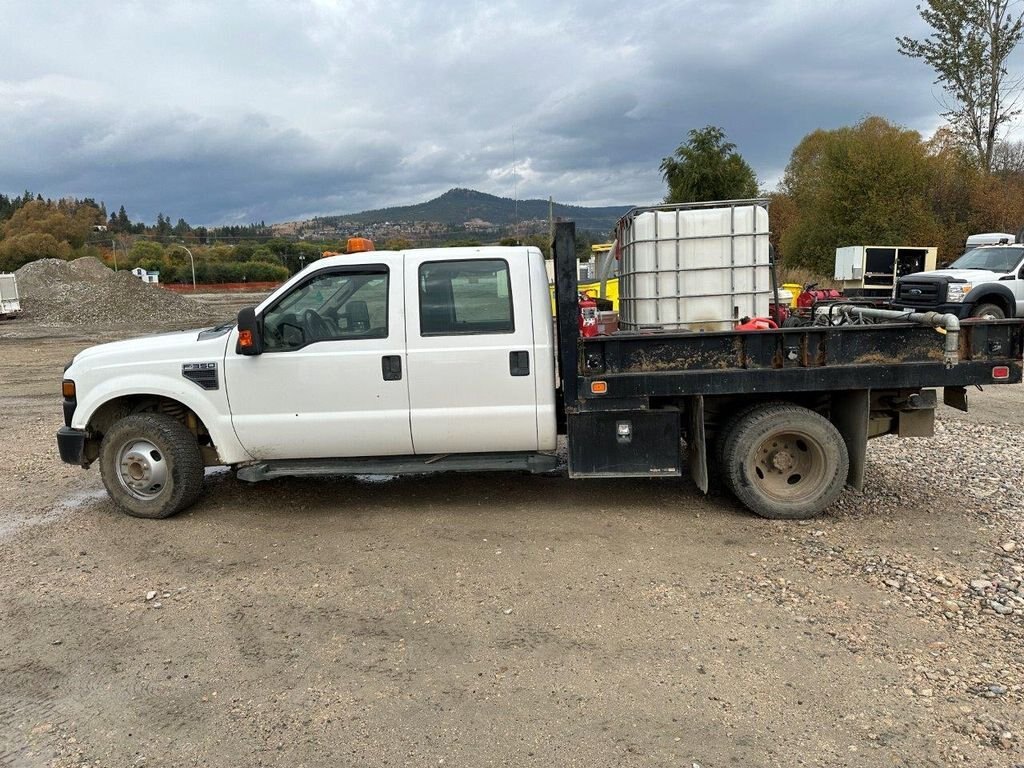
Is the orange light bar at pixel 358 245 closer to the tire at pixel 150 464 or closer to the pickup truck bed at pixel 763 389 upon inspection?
the pickup truck bed at pixel 763 389

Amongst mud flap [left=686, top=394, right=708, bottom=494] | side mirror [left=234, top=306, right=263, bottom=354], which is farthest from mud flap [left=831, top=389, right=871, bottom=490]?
side mirror [left=234, top=306, right=263, bottom=354]

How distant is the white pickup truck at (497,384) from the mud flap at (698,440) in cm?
2

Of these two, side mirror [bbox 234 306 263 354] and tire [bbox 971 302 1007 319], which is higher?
side mirror [bbox 234 306 263 354]

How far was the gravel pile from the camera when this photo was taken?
29.4m

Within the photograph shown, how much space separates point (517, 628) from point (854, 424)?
9.93 ft

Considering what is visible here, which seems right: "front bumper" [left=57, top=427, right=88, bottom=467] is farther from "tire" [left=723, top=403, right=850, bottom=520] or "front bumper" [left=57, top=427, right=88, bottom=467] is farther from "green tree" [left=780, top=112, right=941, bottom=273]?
"green tree" [left=780, top=112, right=941, bottom=273]

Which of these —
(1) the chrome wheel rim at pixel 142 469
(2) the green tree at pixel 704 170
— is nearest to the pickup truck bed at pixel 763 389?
(1) the chrome wheel rim at pixel 142 469

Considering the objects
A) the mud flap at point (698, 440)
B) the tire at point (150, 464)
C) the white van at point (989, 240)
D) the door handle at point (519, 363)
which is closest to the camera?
the door handle at point (519, 363)

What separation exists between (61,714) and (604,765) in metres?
2.37

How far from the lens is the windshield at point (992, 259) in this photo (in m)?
16.7

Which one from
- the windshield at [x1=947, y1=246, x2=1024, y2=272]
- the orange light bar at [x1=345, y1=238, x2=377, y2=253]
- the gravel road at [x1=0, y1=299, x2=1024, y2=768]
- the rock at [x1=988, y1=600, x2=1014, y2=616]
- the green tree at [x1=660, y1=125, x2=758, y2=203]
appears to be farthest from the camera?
the green tree at [x1=660, y1=125, x2=758, y2=203]

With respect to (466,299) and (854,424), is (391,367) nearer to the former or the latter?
(466,299)

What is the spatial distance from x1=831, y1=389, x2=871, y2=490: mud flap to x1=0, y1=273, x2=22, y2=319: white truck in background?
3302cm

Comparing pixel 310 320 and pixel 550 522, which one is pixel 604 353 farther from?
pixel 310 320
